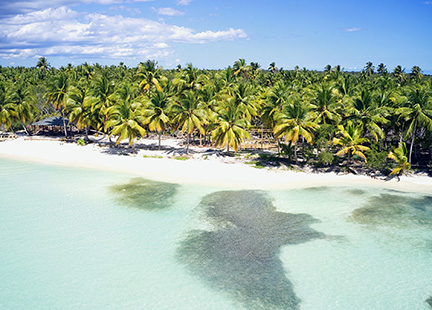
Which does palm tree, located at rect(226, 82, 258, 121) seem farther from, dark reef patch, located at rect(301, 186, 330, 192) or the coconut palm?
dark reef patch, located at rect(301, 186, 330, 192)

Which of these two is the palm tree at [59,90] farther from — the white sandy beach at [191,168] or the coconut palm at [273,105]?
the coconut palm at [273,105]

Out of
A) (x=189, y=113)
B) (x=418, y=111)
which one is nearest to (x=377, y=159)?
(x=418, y=111)

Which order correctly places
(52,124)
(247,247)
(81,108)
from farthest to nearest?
(52,124)
(81,108)
(247,247)

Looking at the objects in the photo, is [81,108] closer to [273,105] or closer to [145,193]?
[145,193]

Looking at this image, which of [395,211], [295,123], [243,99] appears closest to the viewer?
[395,211]

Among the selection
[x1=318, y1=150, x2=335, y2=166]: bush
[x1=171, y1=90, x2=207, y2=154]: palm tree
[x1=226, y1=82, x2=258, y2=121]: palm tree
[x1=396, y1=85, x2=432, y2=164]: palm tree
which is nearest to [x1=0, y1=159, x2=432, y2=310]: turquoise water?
[x1=318, y1=150, x2=335, y2=166]: bush

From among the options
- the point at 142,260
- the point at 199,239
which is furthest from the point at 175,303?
the point at 199,239

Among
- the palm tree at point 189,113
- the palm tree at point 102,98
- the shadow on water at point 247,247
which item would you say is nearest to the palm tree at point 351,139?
the shadow on water at point 247,247
